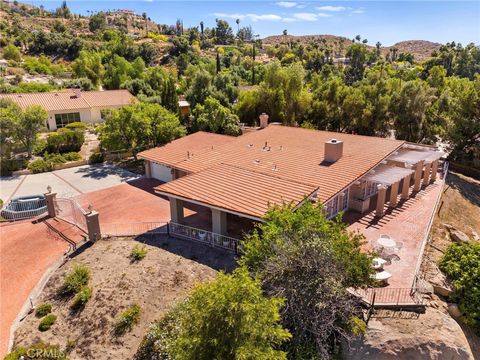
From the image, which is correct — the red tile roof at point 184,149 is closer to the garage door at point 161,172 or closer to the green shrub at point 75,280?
the garage door at point 161,172

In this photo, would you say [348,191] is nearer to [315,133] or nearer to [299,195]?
[299,195]

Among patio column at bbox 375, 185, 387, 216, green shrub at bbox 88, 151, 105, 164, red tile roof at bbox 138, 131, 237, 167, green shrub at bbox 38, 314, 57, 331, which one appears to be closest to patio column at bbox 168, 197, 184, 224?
red tile roof at bbox 138, 131, 237, 167

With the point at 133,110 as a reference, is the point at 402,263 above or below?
below

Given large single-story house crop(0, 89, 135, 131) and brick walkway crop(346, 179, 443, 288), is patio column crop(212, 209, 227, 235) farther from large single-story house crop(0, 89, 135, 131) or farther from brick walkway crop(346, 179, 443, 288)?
large single-story house crop(0, 89, 135, 131)

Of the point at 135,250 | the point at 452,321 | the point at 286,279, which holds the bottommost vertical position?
the point at 452,321

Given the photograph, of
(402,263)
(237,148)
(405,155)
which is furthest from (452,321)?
(237,148)

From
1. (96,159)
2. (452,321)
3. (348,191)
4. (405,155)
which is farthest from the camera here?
(96,159)

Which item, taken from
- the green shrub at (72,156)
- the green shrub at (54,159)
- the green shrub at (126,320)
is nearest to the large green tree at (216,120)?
the green shrub at (72,156)
